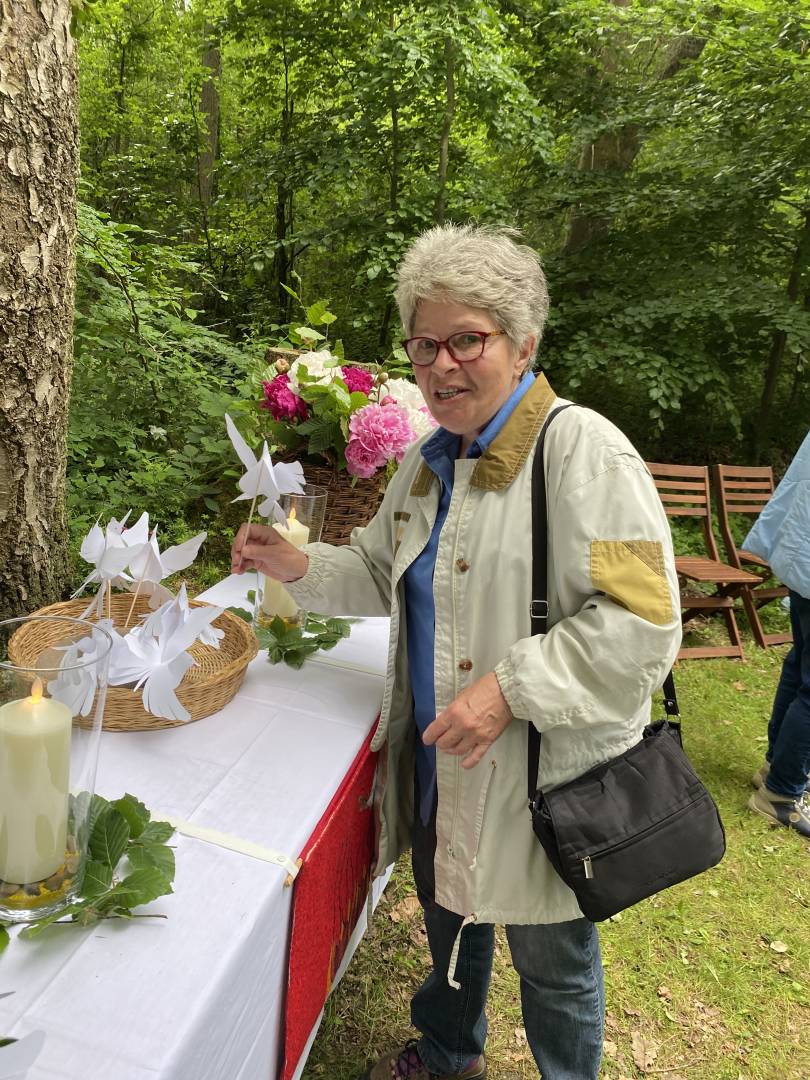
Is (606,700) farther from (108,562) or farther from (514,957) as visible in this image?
(108,562)

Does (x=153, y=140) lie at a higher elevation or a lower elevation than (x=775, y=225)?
higher

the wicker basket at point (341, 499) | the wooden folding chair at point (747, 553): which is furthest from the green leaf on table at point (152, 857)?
the wooden folding chair at point (747, 553)

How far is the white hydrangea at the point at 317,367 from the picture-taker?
1997 mm

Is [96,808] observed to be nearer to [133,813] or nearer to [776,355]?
[133,813]

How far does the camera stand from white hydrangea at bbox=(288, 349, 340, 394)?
6.55 feet

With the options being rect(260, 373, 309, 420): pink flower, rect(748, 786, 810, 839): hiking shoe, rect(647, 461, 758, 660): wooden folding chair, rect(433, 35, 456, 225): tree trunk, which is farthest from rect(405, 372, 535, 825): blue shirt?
rect(433, 35, 456, 225): tree trunk

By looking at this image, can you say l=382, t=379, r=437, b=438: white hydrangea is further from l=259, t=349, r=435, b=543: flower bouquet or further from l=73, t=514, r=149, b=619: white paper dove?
l=73, t=514, r=149, b=619: white paper dove

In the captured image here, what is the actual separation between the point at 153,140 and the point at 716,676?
29.9ft

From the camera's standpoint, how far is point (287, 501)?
1.48 metres

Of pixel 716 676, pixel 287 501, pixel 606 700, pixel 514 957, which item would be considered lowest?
pixel 716 676

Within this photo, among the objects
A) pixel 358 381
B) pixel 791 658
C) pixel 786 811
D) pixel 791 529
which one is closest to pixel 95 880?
pixel 358 381

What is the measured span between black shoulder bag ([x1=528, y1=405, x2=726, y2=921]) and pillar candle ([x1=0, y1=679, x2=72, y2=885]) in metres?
0.68

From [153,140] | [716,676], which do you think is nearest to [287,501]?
[716,676]

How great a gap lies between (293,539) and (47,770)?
2.73 ft
